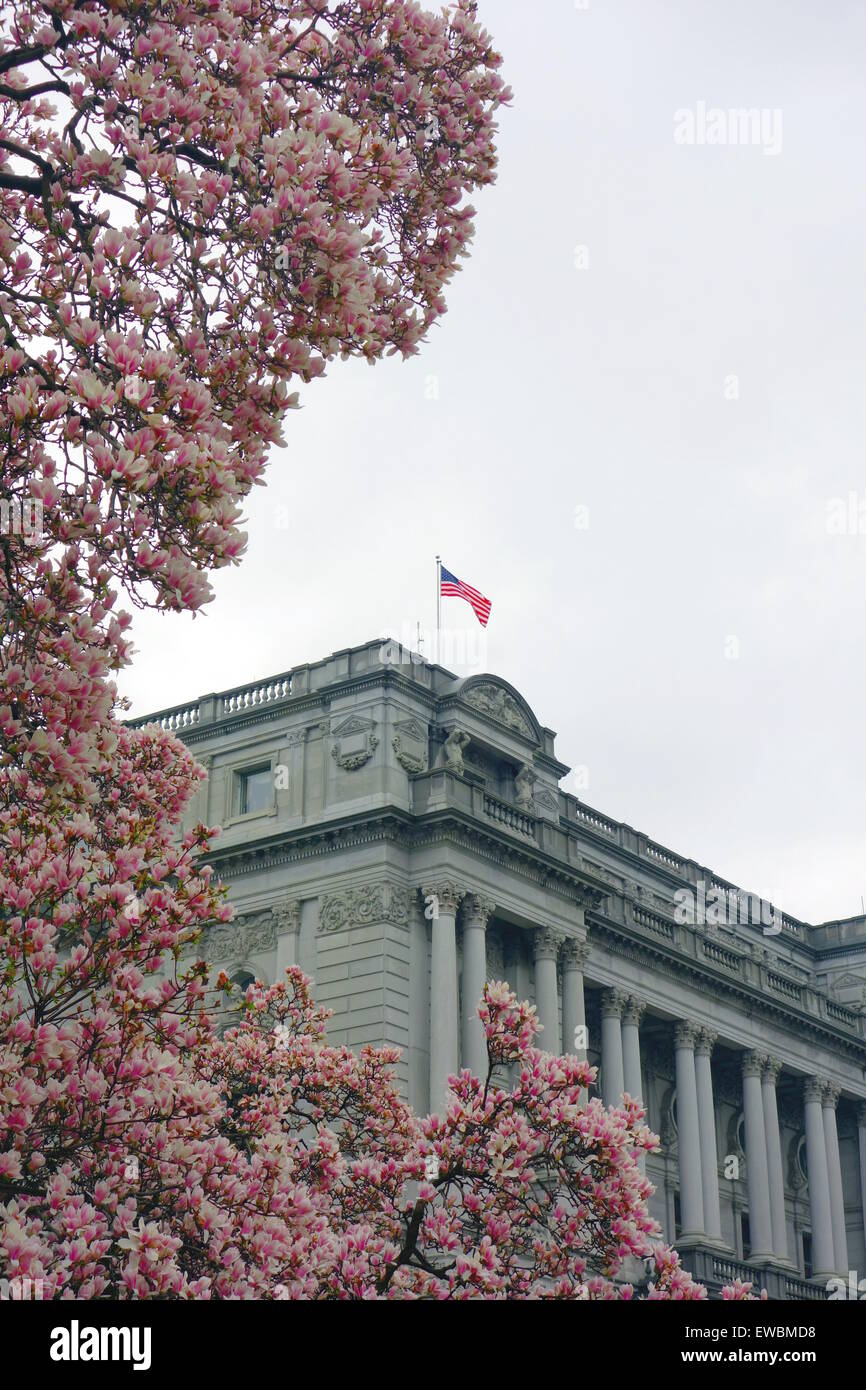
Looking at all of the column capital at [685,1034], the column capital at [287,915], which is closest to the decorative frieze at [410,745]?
the column capital at [287,915]

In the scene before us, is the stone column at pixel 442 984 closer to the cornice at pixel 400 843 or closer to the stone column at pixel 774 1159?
the cornice at pixel 400 843

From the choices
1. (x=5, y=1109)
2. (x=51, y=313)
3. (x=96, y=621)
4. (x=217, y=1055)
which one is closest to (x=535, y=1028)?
(x=217, y=1055)

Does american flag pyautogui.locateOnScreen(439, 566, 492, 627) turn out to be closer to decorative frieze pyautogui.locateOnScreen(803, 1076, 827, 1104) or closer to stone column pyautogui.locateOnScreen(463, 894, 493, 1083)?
stone column pyautogui.locateOnScreen(463, 894, 493, 1083)

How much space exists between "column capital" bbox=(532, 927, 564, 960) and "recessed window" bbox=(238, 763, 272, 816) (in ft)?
28.9

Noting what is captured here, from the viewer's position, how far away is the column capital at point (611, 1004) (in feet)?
165

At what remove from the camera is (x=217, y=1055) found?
20.6 meters

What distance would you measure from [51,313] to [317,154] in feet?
6.95

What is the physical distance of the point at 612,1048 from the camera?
164 ft

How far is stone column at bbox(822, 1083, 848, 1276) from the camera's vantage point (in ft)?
191

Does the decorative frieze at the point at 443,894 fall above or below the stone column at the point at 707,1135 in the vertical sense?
above

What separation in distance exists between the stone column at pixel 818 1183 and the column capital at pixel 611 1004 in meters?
14.2

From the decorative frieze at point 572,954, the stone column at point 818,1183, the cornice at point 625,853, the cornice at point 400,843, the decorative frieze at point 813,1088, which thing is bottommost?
the stone column at point 818,1183

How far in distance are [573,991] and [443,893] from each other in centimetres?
670

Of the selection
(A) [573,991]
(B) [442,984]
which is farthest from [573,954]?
(B) [442,984]
